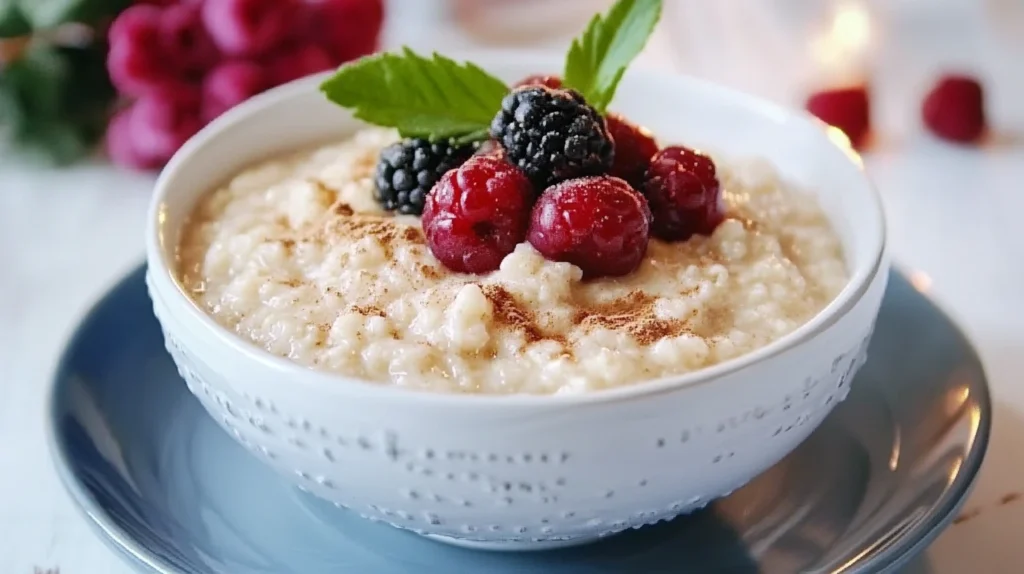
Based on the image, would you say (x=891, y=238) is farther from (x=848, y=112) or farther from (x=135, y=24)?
(x=135, y=24)

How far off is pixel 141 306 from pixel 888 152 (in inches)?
61.7

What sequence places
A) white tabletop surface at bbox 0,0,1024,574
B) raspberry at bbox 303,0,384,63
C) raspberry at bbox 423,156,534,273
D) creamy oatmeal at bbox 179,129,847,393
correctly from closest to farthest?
creamy oatmeal at bbox 179,129,847,393
raspberry at bbox 423,156,534,273
white tabletop surface at bbox 0,0,1024,574
raspberry at bbox 303,0,384,63

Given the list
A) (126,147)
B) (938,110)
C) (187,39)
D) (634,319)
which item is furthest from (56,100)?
(938,110)

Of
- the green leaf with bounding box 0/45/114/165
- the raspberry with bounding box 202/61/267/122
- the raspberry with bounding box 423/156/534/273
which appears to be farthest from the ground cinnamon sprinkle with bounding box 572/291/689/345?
the green leaf with bounding box 0/45/114/165

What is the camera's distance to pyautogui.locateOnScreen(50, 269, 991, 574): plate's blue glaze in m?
1.21

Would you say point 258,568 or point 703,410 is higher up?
point 703,410

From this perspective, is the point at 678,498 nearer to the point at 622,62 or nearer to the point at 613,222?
the point at 613,222

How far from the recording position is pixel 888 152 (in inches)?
91.5

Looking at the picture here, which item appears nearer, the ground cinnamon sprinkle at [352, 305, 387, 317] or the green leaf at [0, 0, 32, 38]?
the ground cinnamon sprinkle at [352, 305, 387, 317]

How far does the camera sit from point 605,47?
4.86ft

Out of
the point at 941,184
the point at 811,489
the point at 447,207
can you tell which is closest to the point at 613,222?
the point at 447,207

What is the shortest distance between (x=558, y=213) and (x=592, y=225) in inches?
1.8

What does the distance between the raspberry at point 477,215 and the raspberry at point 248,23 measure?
1.05 metres

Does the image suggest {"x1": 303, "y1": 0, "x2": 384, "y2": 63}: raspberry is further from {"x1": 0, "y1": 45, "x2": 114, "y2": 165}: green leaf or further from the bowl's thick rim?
the bowl's thick rim
